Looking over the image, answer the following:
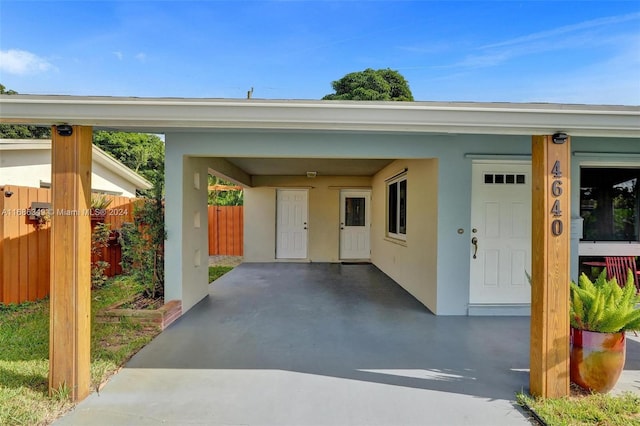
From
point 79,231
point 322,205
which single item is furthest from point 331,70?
point 79,231

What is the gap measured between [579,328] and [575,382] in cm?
44

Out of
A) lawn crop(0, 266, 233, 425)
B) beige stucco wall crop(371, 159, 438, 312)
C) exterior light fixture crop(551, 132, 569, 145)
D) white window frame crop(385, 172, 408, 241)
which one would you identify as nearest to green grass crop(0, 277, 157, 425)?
lawn crop(0, 266, 233, 425)

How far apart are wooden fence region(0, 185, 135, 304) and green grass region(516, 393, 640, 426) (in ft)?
19.7

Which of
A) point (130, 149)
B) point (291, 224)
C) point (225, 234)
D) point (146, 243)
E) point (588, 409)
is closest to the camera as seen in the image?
point (588, 409)

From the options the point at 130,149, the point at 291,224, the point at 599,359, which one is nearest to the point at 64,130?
the point at 599,359

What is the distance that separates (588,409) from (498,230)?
8.62 feet

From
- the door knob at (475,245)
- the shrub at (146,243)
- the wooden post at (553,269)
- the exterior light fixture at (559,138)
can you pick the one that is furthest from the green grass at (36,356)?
the door knob at (475,245)

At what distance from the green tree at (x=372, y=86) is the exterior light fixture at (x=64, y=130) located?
1730 cm

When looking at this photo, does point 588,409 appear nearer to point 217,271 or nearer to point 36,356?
point 36,356

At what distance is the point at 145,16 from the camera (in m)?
8.08

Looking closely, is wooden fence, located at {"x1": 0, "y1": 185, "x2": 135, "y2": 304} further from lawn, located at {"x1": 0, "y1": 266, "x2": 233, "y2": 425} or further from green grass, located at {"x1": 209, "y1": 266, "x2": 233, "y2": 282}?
green grass, located at {"x1": 209, "y1": 266, "x2": 233, "y2": 282}

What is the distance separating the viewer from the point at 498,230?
14.9 ft

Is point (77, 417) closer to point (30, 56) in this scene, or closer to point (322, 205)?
point (322, 205)

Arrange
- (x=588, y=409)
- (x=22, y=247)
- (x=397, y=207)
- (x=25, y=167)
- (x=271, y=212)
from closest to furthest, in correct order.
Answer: (x=588, y=409)
(x=22, y=247)
(x=397, y=207)
(x=25, y=167)
(x=271, y=212)
